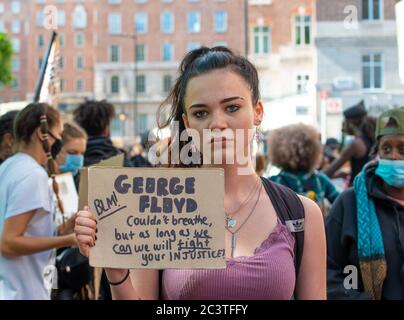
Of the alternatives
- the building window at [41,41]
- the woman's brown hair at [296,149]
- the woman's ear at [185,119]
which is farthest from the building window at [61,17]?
the woman's ear at [185,119]

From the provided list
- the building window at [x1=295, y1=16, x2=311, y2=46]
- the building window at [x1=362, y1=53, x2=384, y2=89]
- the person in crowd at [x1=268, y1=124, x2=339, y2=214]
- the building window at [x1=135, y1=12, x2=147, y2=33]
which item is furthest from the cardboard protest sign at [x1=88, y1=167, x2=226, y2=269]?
the building window at [x1=135, y1=12, x2=147, y2=33]

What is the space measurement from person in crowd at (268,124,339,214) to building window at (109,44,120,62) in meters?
38.2

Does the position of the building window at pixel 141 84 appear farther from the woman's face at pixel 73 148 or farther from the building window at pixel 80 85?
the woman's face at pixel 73 148

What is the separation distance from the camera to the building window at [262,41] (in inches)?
827

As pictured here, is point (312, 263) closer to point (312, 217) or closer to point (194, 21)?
point (312, 217)

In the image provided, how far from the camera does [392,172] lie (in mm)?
2754

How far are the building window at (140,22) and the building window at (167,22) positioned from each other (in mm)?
1197

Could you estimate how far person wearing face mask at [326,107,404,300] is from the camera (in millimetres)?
2646

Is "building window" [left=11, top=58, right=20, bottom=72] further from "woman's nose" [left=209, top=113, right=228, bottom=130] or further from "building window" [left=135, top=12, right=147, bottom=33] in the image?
"woman's nose" [left=209, top=113, right=228, bottom=130]

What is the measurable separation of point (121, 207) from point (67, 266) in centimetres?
236

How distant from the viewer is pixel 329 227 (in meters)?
2.84

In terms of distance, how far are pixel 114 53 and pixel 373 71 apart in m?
32.0
